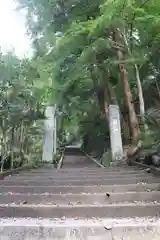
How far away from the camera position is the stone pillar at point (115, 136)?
9250 mm

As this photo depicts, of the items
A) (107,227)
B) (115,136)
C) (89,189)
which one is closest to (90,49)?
(115,136)

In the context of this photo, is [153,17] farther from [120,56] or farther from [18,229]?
[18,229]

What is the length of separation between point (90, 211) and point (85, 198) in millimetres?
527

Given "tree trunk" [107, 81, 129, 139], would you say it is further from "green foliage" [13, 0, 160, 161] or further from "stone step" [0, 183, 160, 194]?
"stone step" [0, 183, 160, 194]

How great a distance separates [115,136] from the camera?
9.38 metres

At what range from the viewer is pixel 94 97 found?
47.0 ft

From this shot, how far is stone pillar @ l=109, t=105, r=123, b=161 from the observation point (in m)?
9.25

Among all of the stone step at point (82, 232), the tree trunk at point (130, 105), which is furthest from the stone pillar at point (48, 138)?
the stone step at point (82, 232)

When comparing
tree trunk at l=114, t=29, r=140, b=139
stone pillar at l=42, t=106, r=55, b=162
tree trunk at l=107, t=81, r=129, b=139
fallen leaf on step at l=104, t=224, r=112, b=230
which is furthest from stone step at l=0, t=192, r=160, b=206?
tree trunk at l=107, t=81, r=129, b=139

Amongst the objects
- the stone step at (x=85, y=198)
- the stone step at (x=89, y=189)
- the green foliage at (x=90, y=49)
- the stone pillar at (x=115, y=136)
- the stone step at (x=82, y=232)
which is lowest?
the stone step at (x=82, y=232)

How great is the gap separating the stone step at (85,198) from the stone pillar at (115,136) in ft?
21.0

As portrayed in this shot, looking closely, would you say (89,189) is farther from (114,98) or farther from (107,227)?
(114,98)

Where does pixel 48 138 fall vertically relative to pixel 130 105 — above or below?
below

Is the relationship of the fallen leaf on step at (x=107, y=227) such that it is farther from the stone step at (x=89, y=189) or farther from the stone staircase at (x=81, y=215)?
the stone step at (x=89, y=189)
